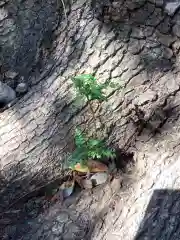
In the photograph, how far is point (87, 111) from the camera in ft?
9.54

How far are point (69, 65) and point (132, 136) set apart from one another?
74 centimetres

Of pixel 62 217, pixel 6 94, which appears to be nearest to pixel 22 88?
pixel 6 94

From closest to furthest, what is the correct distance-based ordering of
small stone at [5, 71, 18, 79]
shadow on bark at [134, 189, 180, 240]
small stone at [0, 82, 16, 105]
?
1. shadow on bark at [134, 189, 180, 240]
2. small stone at [0, 82, 16, 105]
3. small stone at [5, 71, 18, 79]

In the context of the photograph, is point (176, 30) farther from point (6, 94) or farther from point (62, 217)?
point (62, 217)

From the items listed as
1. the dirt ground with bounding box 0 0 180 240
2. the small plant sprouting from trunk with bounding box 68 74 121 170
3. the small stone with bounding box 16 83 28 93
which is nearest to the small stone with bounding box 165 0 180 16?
the dirt ground with bounding box 0 0 180 240

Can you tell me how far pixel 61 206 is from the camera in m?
2.71

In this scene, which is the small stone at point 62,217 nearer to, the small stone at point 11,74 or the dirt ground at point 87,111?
the dirt ground at point 87,111

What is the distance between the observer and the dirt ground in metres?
2.56

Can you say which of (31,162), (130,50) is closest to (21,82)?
(31,162)

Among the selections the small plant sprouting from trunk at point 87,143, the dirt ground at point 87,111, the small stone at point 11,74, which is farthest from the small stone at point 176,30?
the small stone at point 11,74

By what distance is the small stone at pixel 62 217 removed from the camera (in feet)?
8.55

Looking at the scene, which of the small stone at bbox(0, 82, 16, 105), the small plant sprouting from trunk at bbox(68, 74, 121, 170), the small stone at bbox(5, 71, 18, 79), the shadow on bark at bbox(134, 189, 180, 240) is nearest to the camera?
the shadow on bark at bbox(134, 189, 180, 240)

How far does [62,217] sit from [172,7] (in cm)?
171

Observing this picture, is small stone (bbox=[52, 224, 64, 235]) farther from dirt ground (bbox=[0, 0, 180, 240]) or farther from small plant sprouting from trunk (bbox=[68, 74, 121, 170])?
small plant sprouting from trunk (bbox=[68, 74, 121, 170])
